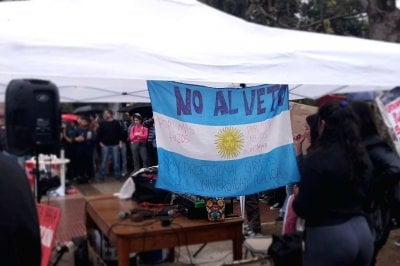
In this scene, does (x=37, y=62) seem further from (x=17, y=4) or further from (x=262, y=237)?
(x=262, y=237)

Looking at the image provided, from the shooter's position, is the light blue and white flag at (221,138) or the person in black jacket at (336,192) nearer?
the person in black jacket at (336,192)

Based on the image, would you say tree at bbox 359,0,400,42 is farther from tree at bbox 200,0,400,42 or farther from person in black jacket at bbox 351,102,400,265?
person in black jacket at bbox 351,102,400,265

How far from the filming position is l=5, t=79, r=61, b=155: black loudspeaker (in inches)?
85.5

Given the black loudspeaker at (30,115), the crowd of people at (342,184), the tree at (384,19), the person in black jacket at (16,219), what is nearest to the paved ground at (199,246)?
the crowd of people at (342,184)

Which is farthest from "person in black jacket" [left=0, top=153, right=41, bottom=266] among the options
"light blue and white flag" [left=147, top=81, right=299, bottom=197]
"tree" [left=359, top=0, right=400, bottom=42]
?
"tree" [left=359, top=0, right=400, bottom=42]

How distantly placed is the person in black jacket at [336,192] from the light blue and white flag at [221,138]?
80cm

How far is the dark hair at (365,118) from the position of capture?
138 inches

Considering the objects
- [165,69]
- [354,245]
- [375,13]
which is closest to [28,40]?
[165,69]

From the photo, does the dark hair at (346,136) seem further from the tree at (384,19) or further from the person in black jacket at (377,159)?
the tree at (384,19)

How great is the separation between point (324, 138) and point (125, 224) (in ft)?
7.13

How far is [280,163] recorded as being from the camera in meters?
4.05

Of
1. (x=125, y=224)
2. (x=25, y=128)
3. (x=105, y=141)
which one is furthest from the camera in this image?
(x=105, y=141)

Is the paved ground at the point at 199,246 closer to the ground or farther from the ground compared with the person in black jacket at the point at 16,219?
closer to the ground

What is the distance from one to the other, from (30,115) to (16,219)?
48cm
